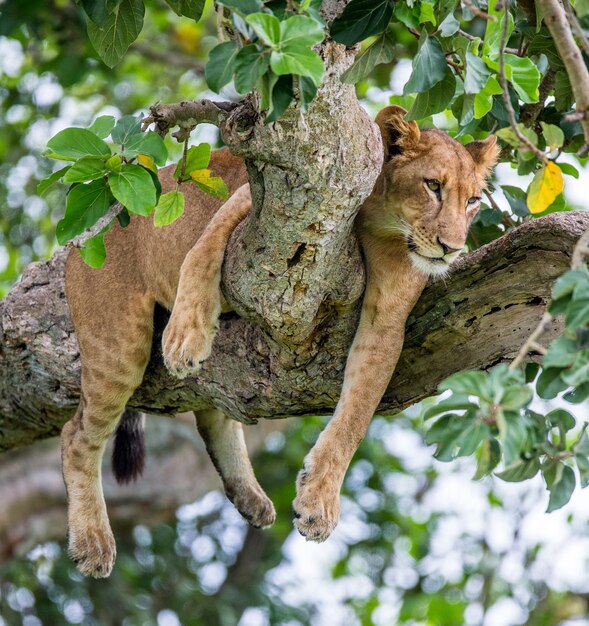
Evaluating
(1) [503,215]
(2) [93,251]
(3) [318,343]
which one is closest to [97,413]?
(3) [318,343]

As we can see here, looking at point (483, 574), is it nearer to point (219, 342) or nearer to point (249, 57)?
point (219, 342)

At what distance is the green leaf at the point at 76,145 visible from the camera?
266 cm

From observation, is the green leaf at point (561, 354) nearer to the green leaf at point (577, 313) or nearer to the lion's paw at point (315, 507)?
the green leaf at point (577, 313)

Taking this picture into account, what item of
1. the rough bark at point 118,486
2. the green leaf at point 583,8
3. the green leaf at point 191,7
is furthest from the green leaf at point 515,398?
the rough bark at point 118,486

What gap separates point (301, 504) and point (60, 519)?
4016 mm

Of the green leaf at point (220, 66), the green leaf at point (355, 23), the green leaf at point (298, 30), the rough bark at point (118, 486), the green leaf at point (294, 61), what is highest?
the green leaf at point (298, 30)

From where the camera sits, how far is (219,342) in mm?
3746

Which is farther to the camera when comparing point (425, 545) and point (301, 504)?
point (425, 545)

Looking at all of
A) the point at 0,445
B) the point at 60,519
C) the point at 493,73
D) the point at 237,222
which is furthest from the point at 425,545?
the point at 493,73

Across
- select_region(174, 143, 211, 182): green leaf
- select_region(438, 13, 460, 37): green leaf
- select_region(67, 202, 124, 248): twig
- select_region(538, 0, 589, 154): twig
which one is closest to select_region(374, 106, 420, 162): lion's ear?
select_region(438, 13, 460, 37): green leaf

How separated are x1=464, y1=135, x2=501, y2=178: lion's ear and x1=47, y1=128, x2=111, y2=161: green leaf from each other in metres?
1.53

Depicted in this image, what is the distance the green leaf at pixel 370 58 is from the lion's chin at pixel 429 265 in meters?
0.79

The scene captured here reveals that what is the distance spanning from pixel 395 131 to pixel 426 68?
0.87 m

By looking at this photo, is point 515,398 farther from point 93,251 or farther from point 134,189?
point 93,251
